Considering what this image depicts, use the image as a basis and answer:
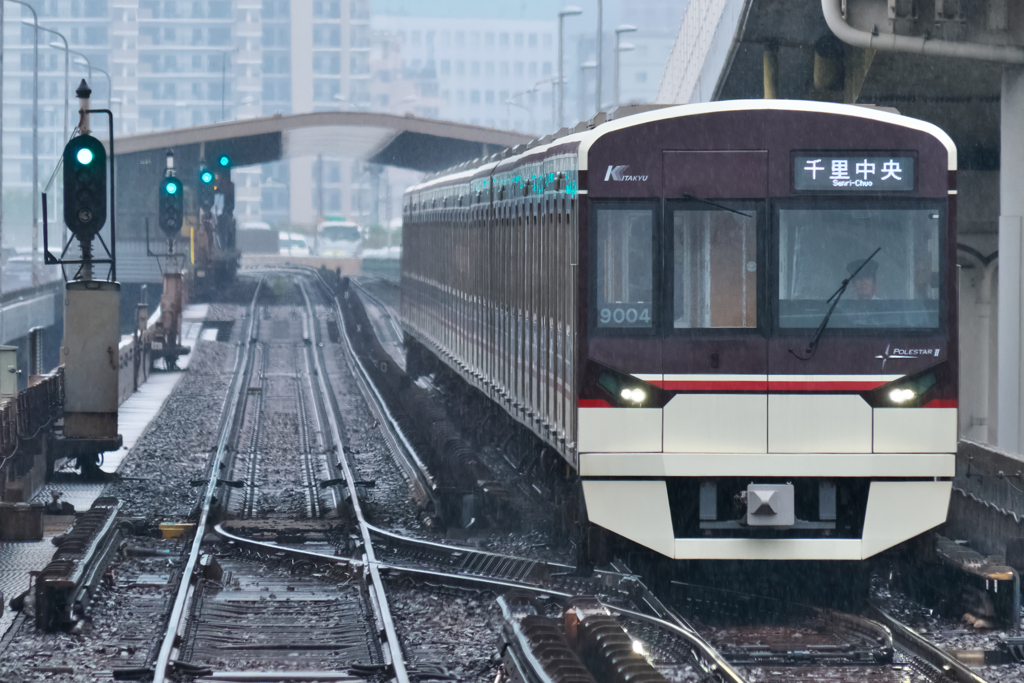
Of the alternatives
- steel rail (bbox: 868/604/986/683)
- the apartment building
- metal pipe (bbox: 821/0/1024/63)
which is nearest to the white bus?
the apartment building

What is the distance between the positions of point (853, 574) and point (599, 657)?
255 cm

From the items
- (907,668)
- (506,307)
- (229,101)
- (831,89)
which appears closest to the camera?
(907,668)

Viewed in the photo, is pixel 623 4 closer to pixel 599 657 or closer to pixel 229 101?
pixel 229 101

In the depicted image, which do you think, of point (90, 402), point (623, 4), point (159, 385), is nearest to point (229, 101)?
point (623, 4)

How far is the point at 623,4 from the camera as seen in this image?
167m

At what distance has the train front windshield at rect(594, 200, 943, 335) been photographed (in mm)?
8891

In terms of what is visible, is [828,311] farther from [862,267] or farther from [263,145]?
[263,145]

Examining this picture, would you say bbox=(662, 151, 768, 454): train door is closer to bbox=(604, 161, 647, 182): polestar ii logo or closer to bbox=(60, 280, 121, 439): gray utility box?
bbox=(604, 161, 647, 182): polestar ii logo

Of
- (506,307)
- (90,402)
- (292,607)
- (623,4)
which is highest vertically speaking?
(623,4)

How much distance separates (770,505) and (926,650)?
3.97 ft

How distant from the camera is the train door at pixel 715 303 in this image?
29.1 ft

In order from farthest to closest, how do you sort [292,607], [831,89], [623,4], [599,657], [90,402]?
[623,4] → [831,89] → [90,402] → [292,607] → [599,657]

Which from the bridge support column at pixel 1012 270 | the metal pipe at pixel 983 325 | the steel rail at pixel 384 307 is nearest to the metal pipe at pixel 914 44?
the bridge support column at pixel 1012 270

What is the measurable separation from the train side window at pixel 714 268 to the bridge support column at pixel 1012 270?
250 inches
